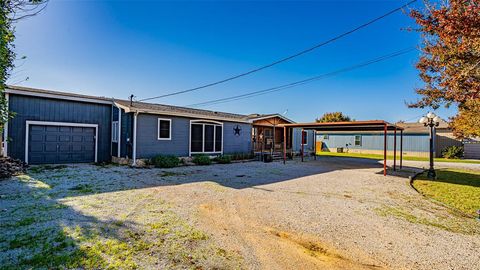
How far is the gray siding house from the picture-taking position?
32.5ft

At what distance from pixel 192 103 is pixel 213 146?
1570 cm

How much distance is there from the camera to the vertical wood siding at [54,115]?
9680 mm

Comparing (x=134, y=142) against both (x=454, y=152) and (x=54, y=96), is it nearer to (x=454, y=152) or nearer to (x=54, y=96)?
(x=54, y=96)

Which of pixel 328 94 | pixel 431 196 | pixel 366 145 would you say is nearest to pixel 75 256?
pixel 431 196

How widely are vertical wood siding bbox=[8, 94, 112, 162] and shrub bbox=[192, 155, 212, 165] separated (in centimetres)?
471

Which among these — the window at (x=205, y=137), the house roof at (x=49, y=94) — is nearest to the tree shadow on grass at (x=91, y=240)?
the house roof at (x=49, y=94)

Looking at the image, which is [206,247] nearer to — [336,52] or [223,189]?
[223,189]

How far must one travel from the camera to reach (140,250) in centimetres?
301

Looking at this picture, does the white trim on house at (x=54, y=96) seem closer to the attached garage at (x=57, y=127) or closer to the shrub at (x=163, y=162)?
the attached garage at (x=57, y=127)

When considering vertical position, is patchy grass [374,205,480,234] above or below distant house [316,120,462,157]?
below

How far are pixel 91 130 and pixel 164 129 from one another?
150 inches

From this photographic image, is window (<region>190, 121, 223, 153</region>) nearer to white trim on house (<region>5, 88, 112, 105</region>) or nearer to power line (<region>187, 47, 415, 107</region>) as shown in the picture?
white trim on house (<region>5, 88, 112, 105</region>)

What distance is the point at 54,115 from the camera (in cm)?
1069

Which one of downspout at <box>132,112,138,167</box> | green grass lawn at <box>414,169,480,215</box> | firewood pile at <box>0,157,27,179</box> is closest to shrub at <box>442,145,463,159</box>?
green grass lawn at <box>414,169,480,215</box>
